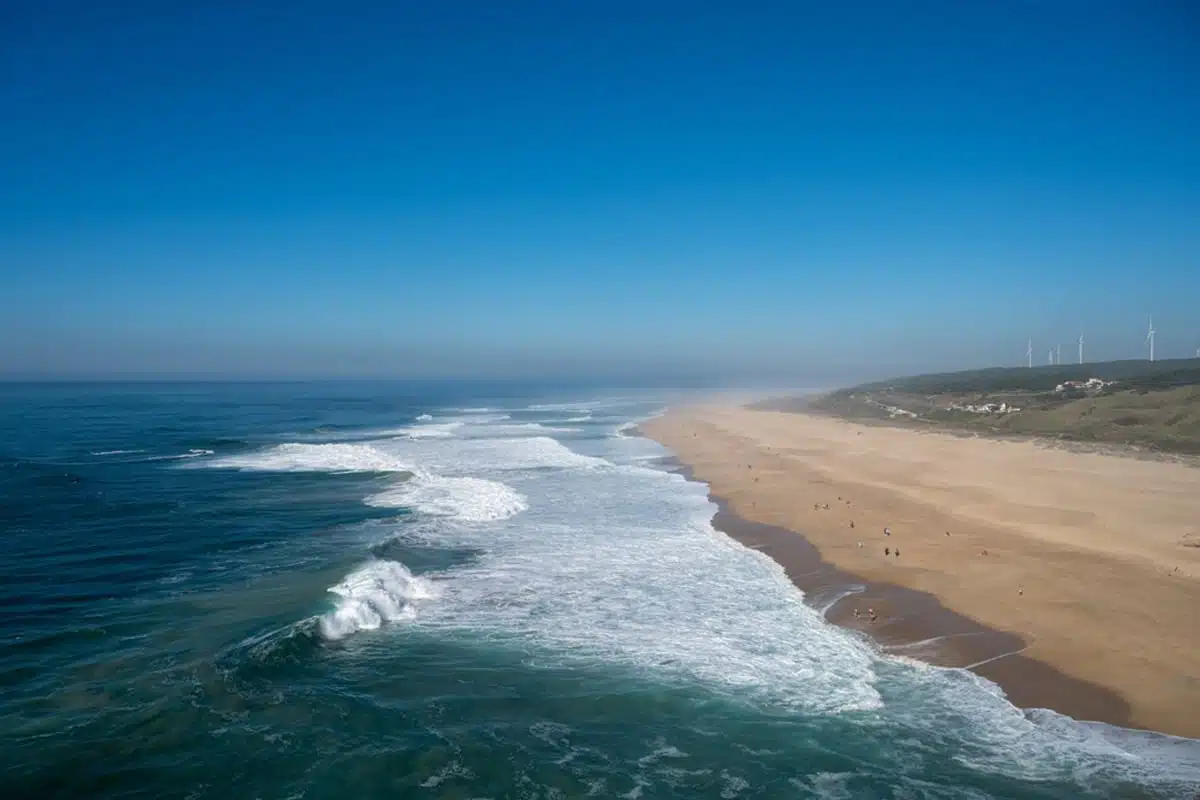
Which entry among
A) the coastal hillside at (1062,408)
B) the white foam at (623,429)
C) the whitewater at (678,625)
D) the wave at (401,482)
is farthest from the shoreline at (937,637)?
the white foam at (623,429)

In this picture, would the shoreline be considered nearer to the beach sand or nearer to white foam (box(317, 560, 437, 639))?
the beach sand

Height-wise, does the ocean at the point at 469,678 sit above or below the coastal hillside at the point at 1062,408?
below

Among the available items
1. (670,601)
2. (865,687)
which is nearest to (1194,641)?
(865,687)

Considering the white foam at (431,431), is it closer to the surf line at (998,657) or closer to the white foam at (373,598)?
the white foam at (373,598)

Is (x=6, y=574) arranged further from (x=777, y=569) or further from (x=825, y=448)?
(x=825, y=448)

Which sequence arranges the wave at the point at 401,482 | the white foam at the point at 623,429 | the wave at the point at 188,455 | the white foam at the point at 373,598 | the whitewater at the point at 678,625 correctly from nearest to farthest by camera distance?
the whitewater at the point at 678,625 < the white foam at the point at 373,598 < the wave at the point at 401,482 < the wave at the point at 188,455 < the white foam at the point at 623,429

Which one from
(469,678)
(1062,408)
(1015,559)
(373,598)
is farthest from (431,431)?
(469,678)
